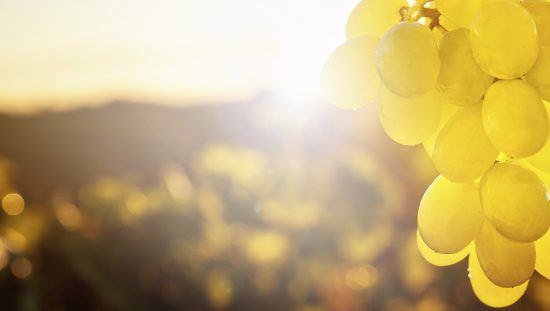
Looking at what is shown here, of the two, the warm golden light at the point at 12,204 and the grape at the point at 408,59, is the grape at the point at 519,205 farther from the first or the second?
the warm golden light at the point at 12,204

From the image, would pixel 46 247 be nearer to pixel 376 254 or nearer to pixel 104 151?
pixel 376 254

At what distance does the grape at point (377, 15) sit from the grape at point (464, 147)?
7cm

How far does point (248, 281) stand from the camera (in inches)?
86.9

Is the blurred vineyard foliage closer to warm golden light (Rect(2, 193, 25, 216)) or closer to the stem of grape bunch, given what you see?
warm golden light (Rect(2, 193, 25, 216))

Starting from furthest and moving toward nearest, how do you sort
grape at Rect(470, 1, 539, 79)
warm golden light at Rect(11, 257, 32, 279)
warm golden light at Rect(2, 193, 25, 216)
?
1. warm golden light at Rect(2, 193, 25, 216)
2. warm golden light at Rect(11, 257, 32, 279)
3. grape at Rect(470, 1, 539, 79)

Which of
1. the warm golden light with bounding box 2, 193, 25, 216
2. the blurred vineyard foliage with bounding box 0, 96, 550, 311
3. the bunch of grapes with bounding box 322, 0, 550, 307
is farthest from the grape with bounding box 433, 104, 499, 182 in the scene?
the warm golden light with bounding box 2, 193, 25, 216

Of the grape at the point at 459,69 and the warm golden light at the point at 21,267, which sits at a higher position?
the grape at the point at 459,69

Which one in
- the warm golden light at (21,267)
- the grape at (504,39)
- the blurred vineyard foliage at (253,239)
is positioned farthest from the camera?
the warm golden light at (21,267)

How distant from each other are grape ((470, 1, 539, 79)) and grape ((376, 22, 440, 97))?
0.08 ft

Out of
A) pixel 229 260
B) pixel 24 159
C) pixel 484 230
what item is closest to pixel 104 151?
pixel 24 159

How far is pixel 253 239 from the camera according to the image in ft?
7.27

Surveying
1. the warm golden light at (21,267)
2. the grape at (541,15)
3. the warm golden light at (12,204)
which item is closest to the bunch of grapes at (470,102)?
the grape at (541,15)

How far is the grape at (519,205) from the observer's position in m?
0.32

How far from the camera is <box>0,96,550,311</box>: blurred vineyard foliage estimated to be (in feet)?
6.94
